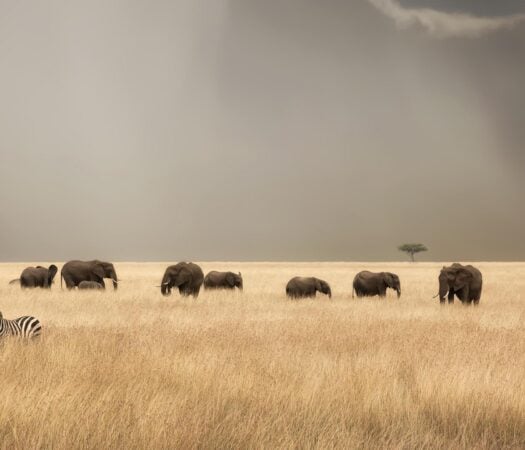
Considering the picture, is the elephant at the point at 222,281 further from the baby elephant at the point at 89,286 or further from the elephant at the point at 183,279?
the baby elephant at the point at 89,286

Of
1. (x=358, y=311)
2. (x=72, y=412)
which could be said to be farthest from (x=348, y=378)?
(x=358, y=311)

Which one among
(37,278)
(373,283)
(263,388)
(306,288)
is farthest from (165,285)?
(263,388)

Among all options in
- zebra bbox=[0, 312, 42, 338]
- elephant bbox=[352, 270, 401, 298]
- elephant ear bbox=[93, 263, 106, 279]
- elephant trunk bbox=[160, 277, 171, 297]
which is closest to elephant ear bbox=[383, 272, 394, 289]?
elephant bbox=[352, 270, 401, 298]

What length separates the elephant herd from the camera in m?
23.1

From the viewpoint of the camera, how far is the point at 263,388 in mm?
7664

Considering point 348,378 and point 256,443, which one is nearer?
point 256,443

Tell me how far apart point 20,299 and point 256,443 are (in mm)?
20899

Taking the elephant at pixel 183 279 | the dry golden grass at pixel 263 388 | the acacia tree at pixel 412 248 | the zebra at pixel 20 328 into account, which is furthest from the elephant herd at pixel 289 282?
the acacia tree at pixel 412 248

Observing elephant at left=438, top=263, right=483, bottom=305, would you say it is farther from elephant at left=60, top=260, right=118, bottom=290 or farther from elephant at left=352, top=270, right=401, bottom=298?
elephant at left=60, top=260, right=118, bottom=290

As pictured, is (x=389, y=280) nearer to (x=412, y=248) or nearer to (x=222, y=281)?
(x=222, y=281)

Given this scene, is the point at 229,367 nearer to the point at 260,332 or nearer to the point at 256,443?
the point at 256,443

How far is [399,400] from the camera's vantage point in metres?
7.24

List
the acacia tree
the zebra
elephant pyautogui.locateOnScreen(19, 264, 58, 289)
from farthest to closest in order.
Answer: the acacia tree < elephant pyautogui.locateOnScreen(19, 264, 58, 289) < the zebra

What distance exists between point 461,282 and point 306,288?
6900 mm
